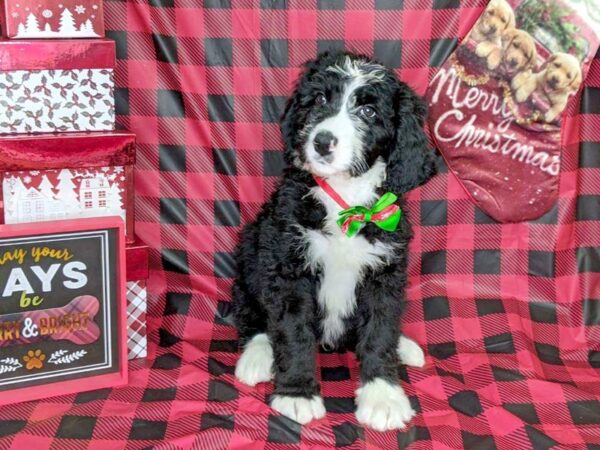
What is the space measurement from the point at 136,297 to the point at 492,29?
1591 mm

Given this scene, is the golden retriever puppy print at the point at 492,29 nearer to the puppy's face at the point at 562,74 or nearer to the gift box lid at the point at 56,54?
the puppy's face at the point at 562,74

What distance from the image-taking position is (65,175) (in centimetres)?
219

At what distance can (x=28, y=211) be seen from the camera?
2.17 meters

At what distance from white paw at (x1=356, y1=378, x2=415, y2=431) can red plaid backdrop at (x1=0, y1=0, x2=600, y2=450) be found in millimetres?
42

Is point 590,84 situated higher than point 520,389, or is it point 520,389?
point 590,84

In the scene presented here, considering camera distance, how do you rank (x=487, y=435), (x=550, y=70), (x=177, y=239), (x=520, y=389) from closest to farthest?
(x=487, y=435)
(x=520, y=389)
(x=550, y=70)
(x=177, y=239)

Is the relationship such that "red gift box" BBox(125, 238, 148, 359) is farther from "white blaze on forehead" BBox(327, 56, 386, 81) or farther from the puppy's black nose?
"white blaze on forehead" BBox(327, 56, 386, 81)

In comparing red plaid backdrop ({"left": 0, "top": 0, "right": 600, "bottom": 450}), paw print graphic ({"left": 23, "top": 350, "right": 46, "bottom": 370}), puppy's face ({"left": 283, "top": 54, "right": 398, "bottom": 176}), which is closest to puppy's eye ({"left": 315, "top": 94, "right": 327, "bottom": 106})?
puppy's face ({"left": 283, "top": 54, "right": 398, "bottom": 176})

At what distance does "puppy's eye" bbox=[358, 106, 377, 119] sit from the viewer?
6.66 feet

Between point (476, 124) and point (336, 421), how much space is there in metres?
1.24

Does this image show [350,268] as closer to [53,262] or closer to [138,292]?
[138,292]

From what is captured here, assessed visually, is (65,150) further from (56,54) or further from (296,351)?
(296,351)

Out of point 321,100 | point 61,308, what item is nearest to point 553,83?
point 321,100

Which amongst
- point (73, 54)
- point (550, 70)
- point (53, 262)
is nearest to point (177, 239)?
point (53, 262)
